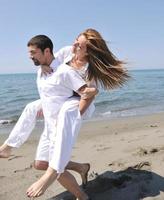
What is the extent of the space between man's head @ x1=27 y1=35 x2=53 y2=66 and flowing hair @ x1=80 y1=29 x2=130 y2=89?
39cm

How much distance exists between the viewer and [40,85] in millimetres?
3934

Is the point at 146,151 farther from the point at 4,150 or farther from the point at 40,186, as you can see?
the point at 40,186

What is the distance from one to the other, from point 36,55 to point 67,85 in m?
0.47

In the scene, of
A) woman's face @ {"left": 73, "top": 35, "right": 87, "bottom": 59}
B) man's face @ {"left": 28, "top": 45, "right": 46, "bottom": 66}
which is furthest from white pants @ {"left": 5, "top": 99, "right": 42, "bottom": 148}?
woman's face @ {"left": 73, "top": 35, "right": 87, "bottom": 59}

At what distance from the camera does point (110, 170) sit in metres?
5.11

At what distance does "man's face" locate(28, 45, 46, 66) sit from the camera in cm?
387

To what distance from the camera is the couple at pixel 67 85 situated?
3.62 meters

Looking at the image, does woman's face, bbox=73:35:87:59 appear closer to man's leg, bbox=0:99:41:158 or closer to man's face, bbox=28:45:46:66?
man's face, bbox=28:45:46:66

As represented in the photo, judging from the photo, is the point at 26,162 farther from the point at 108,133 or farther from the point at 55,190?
the point at 108,133

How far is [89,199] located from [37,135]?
562 centimetres

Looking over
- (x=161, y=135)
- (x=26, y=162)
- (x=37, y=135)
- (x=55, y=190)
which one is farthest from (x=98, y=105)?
(x=55, y=190)

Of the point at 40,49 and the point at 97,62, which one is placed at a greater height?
the point at 40,49

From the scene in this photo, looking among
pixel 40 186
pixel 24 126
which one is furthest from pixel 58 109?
pixel 40 186

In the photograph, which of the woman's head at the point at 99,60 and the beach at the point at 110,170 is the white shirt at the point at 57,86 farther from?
the beach at the point at 110,170
